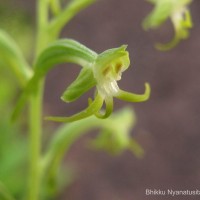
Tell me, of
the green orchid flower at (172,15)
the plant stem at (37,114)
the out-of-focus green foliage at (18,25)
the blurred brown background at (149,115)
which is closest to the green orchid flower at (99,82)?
the plant stem at (37,114)

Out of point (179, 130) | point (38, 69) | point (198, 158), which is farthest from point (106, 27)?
point (38, 69)

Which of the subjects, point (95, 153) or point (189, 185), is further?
point (95, 153)

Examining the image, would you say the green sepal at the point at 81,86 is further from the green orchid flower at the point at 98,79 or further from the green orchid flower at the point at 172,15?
the green orchid flower at the point at 172,15

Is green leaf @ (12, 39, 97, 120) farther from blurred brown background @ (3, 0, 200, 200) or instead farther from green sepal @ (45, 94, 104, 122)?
blurred brown background @ (3, 0, 200, 200)

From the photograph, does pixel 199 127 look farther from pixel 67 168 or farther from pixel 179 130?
pixel 67 168

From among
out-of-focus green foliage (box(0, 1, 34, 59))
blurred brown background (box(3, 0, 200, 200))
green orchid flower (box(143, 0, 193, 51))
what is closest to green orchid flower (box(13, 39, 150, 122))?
green orchid flower (box(143, 0, 193, 51))
